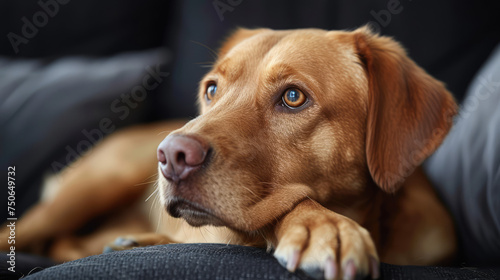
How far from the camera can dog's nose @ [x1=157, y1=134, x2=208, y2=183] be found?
117 cm

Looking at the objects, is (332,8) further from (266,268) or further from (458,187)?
(266,268)

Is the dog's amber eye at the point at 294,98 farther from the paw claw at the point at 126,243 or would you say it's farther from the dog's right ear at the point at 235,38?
the paw claw at the point at 126,243

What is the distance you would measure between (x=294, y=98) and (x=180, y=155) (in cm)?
48

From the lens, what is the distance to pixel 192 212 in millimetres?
1256

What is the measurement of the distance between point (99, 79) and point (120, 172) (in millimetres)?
747

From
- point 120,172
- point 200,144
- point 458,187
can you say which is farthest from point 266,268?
point 120,172

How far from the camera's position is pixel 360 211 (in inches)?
60.3

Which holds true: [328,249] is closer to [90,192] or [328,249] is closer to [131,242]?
[131,242]

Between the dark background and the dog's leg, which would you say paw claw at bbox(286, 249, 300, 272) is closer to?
the dog's leg

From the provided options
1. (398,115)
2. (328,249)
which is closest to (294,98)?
(398,115)

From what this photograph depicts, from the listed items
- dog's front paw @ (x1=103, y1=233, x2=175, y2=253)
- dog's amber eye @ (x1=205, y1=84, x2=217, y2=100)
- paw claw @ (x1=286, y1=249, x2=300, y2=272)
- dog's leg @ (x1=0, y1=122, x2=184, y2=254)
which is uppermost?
paw claw @ (x1=286, y1=249, x2=300, y2=272)

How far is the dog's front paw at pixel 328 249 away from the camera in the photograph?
93cm

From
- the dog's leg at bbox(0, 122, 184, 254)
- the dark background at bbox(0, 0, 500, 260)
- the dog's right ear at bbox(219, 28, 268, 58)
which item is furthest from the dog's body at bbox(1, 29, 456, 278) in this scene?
the dark background at bbox(0, 0, 500, 260)

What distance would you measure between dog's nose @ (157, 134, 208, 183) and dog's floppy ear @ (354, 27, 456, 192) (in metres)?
0.61
